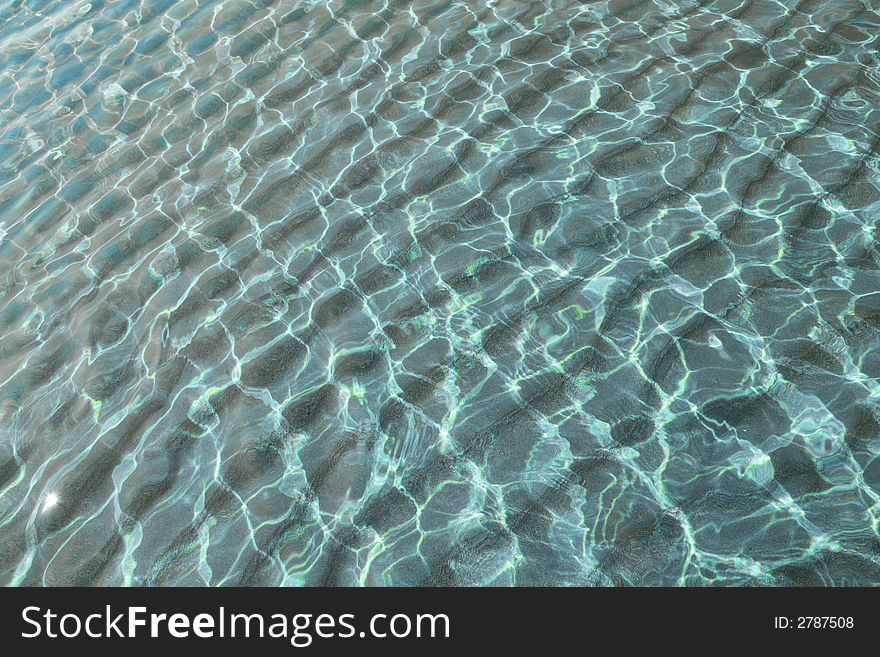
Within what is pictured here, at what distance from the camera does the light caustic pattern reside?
254 cm

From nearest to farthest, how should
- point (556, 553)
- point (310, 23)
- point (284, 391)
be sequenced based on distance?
point (556, 553) < point (284, 391) < point (310, 23)

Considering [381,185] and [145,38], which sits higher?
[145,38]

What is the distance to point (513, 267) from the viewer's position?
3326 mm

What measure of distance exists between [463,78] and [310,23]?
1.45 meters

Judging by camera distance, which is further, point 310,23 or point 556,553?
point 310,23

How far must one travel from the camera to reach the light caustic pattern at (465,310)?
2.54 meters

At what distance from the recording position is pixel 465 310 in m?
3.19

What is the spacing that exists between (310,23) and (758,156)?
10.6ft

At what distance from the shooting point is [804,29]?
4.32 m
